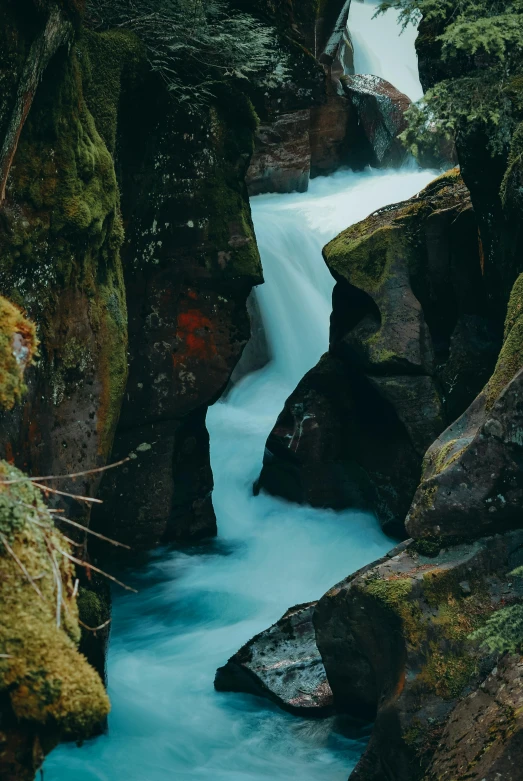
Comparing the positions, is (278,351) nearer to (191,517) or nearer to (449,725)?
(191,517)

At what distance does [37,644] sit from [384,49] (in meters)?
32.9

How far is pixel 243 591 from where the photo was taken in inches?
474

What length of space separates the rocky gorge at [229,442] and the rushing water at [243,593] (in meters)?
0.04

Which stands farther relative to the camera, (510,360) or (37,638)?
(510,360)

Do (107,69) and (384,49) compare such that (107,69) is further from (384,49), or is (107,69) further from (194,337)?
(384,49)

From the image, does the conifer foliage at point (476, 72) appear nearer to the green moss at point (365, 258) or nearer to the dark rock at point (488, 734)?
the green moss at point (365, 258)

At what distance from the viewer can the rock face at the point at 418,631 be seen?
680 cm

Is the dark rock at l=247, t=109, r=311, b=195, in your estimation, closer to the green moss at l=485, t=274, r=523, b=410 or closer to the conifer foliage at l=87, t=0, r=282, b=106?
the conifer foliage at l=87, t=0, r=282, b=106

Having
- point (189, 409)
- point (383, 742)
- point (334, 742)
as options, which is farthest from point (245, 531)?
point (383, 742)

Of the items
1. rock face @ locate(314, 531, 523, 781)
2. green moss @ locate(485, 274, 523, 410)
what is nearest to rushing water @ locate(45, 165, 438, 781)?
rock face @ locate(314, 531, 523, 781)

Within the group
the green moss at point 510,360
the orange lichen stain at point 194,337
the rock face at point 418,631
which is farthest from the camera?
the orange lichen stain at point 194,337

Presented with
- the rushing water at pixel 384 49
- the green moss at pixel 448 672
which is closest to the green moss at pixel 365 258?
the green moss at pixel 448 672

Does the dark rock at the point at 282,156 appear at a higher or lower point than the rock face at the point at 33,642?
higher

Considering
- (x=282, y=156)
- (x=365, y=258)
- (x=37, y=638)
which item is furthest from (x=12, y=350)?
(x=282, y=156)
